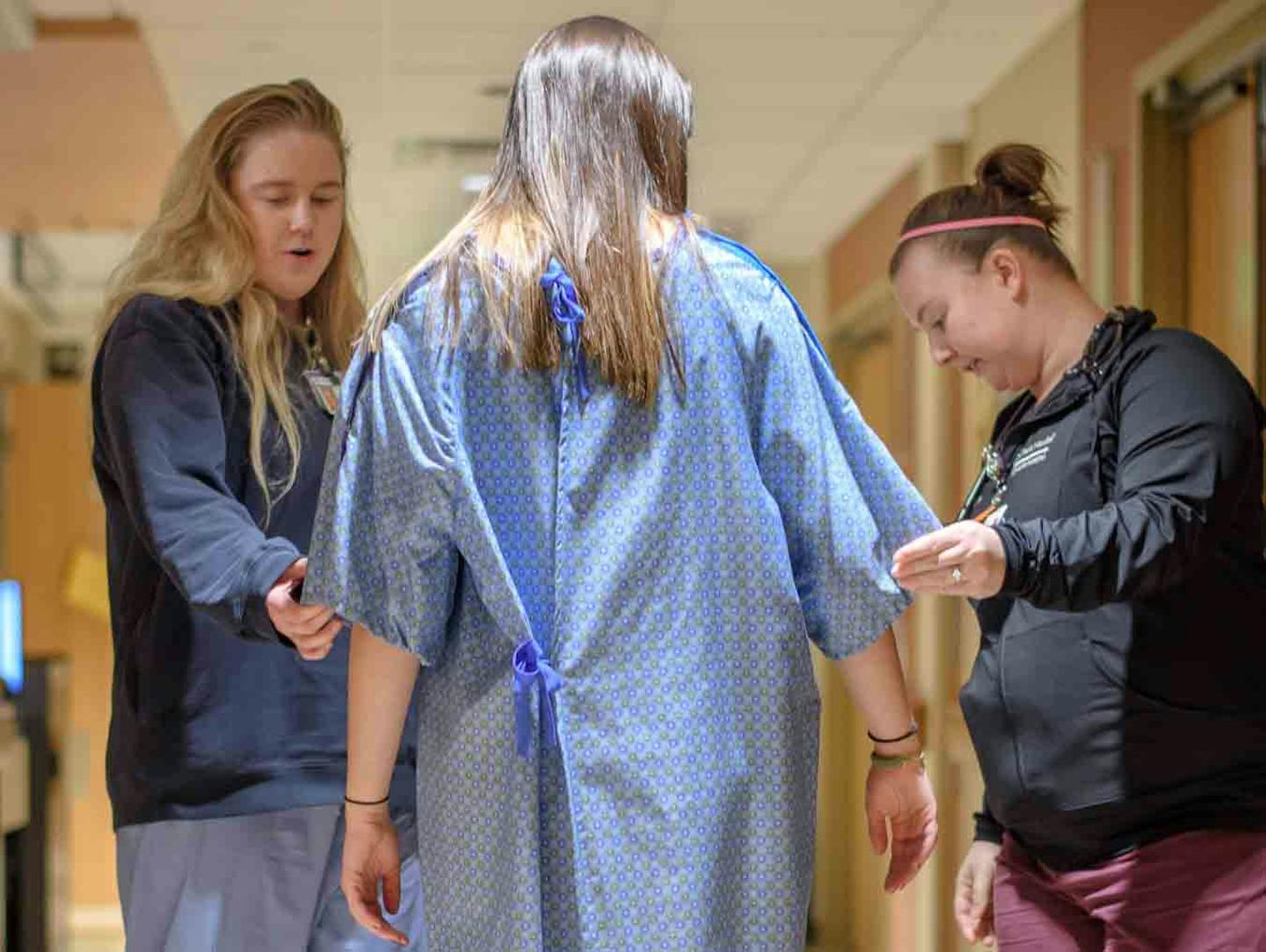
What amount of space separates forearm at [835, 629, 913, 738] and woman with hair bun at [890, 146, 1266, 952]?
0.08m

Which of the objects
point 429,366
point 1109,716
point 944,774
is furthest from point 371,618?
point 944,774

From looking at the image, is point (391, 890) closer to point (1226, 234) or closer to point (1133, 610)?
point (1133, 610)

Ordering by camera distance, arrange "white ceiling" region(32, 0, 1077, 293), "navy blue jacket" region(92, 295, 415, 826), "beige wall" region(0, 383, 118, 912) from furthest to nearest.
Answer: "beige wall" region(0, 383, 118, 912) < "white ceiling" region(32, 0, 1077, 293) < "navy blue jacket" region(92, 295, 415, 826)

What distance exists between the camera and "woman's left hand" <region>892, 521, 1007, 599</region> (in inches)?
58.1

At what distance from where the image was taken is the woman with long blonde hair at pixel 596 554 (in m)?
1.46

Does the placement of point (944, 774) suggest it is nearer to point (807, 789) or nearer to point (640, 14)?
point (640, 14)

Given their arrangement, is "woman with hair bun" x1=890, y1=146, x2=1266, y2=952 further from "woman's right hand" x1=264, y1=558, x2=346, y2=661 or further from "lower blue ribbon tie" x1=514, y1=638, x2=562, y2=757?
"woman's right hand" x1=264, y1=558, x2=346, y2=661

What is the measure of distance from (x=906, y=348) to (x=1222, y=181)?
2056mm

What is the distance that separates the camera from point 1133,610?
1711 millimetres

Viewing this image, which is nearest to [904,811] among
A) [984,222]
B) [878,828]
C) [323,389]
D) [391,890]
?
[878,828]

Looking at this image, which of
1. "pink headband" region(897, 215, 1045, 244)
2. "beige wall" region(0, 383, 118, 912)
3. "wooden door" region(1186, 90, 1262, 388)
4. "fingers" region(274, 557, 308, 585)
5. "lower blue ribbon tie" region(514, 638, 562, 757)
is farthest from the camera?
"beige wall" region(0, 383, 118, 912)

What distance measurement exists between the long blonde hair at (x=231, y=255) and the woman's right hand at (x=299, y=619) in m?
0.23

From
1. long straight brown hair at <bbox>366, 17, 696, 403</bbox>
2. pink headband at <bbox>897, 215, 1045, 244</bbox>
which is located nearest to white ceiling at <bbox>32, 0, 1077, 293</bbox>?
pink headband at <bbox>897, 215, 1045, 244</bbox>

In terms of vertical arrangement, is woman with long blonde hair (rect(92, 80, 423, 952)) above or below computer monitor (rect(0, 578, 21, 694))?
above
